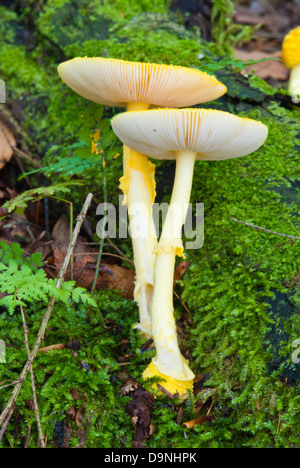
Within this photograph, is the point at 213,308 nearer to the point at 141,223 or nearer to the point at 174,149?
the point at 141,223

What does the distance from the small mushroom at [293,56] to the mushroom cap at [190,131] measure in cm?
166

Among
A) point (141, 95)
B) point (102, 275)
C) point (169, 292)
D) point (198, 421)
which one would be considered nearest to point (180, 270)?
point (169, 292)

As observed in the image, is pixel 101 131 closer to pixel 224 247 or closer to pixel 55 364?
pixel 224 247

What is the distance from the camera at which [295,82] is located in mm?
3846

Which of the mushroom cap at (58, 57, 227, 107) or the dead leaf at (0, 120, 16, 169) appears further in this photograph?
the dead leaf at (0, 120, 16, 169)

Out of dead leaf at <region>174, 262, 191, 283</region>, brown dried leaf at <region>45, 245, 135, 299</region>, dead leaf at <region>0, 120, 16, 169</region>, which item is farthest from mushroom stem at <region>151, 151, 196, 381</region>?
dead leaf at <region>0, 120, 16, 169</region>

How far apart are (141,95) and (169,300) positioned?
1416 mm

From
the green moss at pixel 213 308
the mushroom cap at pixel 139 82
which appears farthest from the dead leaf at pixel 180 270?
the mushroom cap at pixel 139 82

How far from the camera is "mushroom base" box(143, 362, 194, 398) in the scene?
2432 mm

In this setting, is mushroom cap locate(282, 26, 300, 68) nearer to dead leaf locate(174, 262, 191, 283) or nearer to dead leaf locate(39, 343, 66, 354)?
dead leaf locate(174, 262, 191, 283)

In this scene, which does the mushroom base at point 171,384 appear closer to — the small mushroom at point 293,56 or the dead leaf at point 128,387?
the dead leaf at point 128,387

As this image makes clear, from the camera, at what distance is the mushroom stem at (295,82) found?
3745mm

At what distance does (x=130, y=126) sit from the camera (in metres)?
2.32

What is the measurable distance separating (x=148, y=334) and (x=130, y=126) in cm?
141
